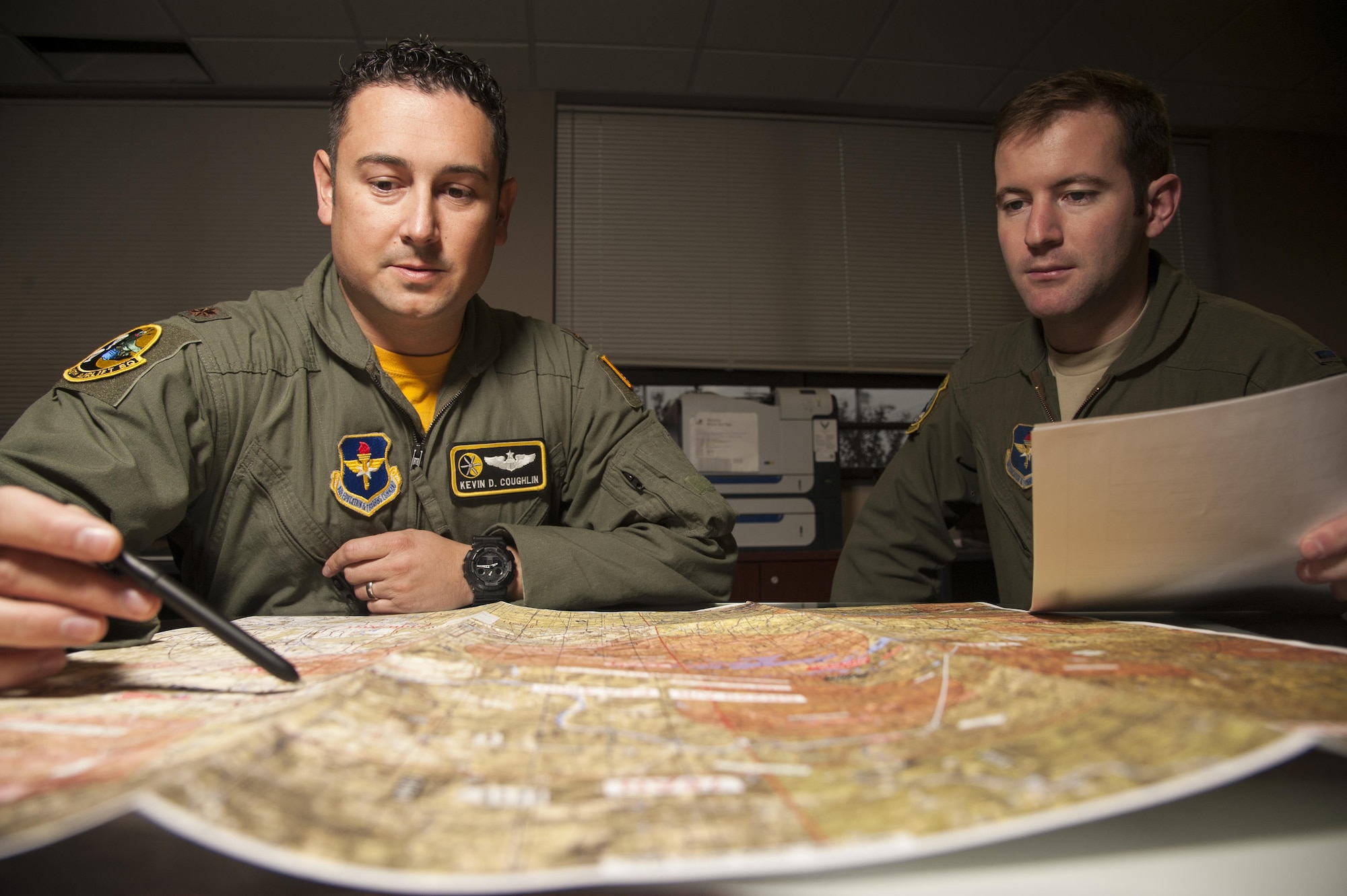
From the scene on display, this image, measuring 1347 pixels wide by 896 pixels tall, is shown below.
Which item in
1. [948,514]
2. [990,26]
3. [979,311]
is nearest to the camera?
[948,514]

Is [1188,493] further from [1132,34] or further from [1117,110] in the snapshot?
[1132,34]

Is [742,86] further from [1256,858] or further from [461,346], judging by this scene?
[1256,858]

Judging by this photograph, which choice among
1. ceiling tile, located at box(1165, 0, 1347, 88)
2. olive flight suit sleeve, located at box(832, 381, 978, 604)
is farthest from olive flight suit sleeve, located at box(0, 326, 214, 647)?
ceiling tile, located at box(1165, 0, 1347, 88)

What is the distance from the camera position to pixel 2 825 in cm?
19

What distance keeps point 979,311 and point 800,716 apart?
3370 millimetres

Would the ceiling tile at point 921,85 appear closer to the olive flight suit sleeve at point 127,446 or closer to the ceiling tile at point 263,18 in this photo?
the ceiling tile at point 263,18

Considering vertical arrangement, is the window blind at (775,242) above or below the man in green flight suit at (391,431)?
above

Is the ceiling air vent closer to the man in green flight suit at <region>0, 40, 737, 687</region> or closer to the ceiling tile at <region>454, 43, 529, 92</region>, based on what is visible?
the ceiling tile at <region>454, 43, 529, 92</region>

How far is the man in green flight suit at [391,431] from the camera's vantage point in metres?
0.76

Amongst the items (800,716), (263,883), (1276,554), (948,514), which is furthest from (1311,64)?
(263,883)

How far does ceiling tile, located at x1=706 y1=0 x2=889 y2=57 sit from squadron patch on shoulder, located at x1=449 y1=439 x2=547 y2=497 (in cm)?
223

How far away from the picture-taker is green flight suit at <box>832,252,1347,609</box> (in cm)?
98

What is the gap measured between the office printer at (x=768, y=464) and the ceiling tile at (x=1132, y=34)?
1.76m

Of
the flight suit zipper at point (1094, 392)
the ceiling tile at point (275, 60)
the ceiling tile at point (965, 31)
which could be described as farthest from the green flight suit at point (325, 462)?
the ceiling tile at point (965, 31)
